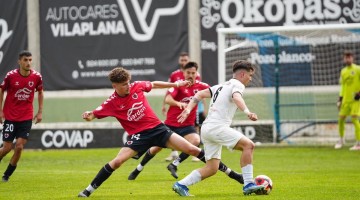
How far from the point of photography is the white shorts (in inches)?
439

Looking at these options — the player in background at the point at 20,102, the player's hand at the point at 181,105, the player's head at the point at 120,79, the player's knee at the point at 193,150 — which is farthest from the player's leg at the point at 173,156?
the player's head at the point at 120,79

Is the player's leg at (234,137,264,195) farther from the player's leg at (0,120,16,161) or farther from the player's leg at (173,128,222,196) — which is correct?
the player's leg at (0,120,16,161)

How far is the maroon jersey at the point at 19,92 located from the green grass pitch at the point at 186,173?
119cm

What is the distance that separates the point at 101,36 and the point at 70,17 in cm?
123

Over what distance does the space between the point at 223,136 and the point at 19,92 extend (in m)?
5.57

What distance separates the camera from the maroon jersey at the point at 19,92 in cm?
1523

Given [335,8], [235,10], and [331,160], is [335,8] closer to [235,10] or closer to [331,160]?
[235,10]

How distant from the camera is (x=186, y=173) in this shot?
15617mm

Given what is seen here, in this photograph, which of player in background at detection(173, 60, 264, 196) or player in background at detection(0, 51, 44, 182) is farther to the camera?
player in background at detection(0, 51, 44, 182)

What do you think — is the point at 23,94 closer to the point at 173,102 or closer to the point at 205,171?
the point at 173,102

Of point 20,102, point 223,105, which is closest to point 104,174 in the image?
point 223,105

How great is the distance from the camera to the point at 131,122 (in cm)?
1170

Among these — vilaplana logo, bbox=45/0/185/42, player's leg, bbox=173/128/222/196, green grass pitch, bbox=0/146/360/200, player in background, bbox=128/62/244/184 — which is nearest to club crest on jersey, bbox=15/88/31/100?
green grass pitch, bbox=0/146/360/200

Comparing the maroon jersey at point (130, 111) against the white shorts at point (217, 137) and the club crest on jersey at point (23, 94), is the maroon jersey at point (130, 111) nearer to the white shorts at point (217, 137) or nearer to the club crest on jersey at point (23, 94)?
the white shorts at point (217, 137)
